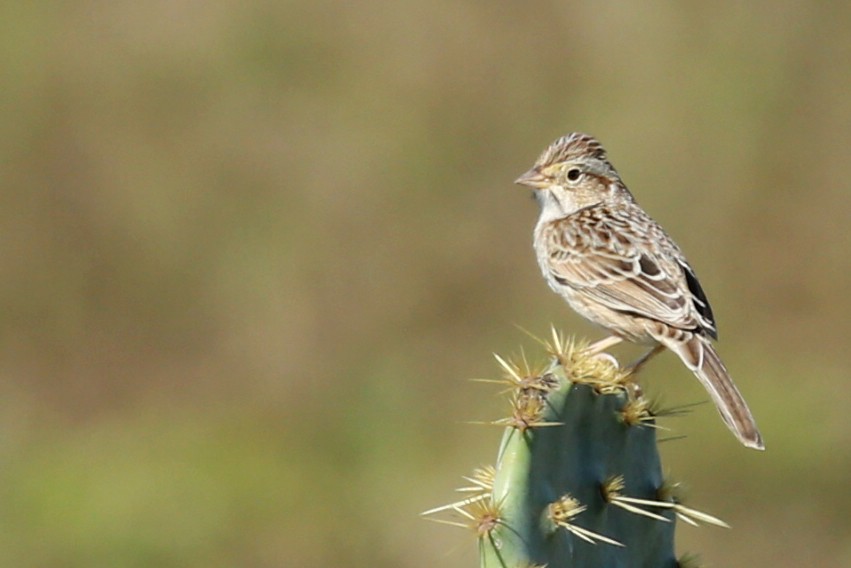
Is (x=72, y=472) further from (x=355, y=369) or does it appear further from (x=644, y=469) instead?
(x=644, y=469)

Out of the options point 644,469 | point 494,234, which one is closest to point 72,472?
point 494,234

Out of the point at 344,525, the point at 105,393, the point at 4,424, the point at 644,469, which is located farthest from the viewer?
the point at 105,393

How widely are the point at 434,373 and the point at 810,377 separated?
2.56 meters

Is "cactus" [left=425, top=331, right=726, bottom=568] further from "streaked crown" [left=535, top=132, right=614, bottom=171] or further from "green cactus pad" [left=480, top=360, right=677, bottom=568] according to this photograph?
"streaked crown" [left=535, top=132, right=614, bottom=171]

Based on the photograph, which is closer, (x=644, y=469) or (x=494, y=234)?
(x=644, y=469)

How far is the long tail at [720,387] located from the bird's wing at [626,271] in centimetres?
8

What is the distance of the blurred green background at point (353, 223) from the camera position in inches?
398

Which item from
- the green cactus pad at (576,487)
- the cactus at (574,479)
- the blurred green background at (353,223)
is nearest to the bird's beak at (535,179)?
the cactus at (574,479)

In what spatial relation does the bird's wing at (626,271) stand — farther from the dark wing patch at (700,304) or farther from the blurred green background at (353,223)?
the blurred green background at (353,223)

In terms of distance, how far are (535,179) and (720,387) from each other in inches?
61.2

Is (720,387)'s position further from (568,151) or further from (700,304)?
(568,151)

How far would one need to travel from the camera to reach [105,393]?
11.5 m

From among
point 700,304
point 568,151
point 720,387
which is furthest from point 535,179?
point 720,387

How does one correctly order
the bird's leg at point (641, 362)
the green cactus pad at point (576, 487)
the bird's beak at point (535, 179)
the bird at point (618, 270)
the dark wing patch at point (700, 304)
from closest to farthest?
the green cactus pad at point (576, 487) → the bird's leg at point (641, 362) → the bird at point (618, 270) → the dark wing patch at point (700, 304) → the bird's beak at point (535, 179)
